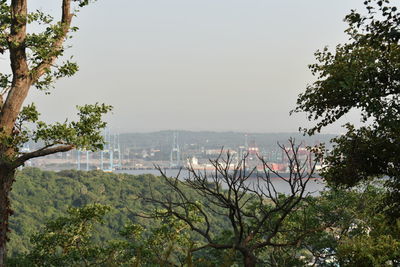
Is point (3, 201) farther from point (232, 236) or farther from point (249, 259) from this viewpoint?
point (232, 236)

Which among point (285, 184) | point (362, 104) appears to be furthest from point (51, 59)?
point (285, 184)

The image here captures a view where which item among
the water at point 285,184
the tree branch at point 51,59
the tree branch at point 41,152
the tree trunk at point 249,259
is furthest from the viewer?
the tree branch at point 51,59

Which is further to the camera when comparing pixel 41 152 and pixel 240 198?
pixel 41 152

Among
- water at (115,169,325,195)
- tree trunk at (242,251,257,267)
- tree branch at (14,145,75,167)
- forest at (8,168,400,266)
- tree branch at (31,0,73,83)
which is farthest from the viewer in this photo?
tree branch at (31,0,73,83)

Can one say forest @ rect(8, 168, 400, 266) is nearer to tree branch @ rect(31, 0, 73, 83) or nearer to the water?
the water

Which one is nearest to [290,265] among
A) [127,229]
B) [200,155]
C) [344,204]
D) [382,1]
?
[344,204]

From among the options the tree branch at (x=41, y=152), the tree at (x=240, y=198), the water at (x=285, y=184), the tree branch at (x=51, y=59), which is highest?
the tree branch at (x=51, y=59)

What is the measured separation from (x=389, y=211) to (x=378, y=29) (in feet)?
10.2

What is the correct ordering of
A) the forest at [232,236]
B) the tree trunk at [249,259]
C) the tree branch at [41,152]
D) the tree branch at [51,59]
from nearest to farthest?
the tree trunk at [249,259] → the forest at [232,236] → the tree branch at [41,152] → the tree branch at [51,59]

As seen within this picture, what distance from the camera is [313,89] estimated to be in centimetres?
841

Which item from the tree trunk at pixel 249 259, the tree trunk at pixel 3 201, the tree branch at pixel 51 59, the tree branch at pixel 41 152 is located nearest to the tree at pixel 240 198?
the tree trunk at pixel 249 259

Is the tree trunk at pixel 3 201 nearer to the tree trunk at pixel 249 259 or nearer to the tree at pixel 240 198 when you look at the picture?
the tree at pixel 240 198

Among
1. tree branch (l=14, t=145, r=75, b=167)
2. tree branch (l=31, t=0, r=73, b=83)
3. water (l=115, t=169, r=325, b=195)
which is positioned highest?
tree branch (l=31, t=0, r=73, b=83)

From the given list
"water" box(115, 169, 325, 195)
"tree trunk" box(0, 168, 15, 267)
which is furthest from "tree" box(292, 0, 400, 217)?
"tree trunk" box(0, 168, 15, 267)
